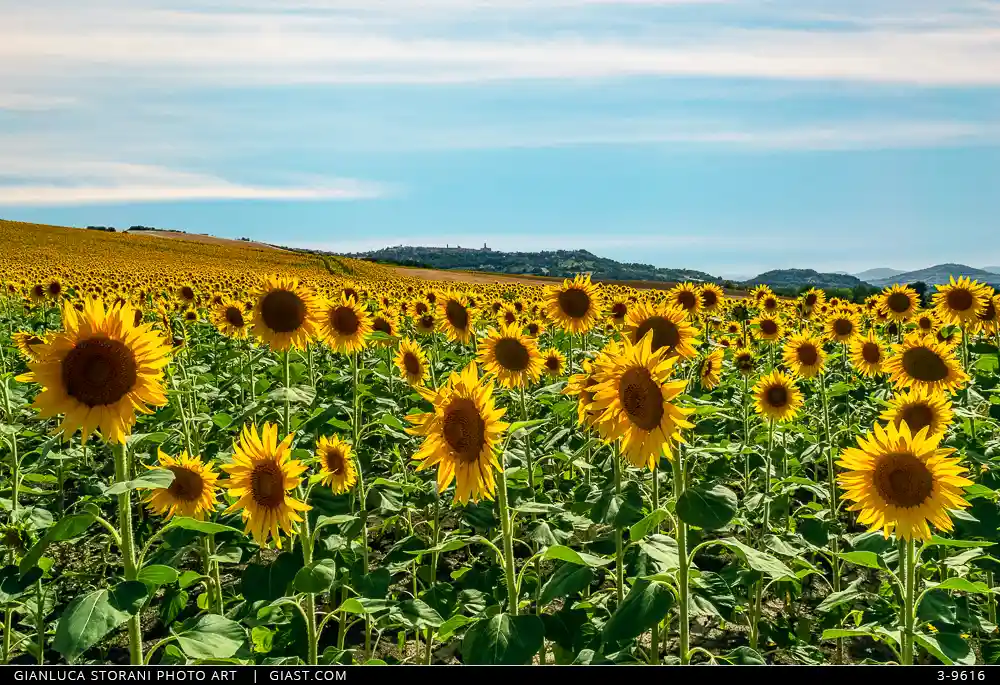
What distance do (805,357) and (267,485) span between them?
6.93 metres

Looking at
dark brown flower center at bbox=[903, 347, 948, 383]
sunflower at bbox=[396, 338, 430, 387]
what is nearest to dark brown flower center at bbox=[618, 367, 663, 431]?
dark brown flower center at bbox=[903, 347, 948, 383]

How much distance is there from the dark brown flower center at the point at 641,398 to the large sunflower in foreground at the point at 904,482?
119cm

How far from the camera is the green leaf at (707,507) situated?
2.71 meters

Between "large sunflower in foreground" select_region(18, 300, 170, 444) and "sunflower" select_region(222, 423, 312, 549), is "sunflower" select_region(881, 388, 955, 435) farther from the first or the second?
"large sunflower in foreground" select_region(18, 300, 170, 444)

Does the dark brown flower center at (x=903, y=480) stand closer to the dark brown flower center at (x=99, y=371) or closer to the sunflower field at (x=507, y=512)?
the sunflower field at (x=507, y=512)

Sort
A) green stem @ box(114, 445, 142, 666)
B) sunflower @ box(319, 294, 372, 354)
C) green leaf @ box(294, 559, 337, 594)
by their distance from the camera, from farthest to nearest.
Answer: sunflower @ box(319, 294, 372, 354) < green leaf @ box(294, 559, 337, 594) < green stem @ box(114, 445, 142, 666)

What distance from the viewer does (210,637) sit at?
9.93ft

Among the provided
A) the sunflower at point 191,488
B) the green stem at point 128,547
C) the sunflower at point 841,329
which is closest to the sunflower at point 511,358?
the sunflower at point 191,488

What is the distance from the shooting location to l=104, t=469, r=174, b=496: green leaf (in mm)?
2786

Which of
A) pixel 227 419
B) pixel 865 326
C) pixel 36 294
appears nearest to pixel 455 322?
pixel 227 419

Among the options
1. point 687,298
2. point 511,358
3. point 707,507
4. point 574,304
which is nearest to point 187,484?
point 511,358

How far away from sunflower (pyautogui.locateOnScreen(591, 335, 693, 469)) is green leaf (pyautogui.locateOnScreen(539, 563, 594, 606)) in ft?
1.79
